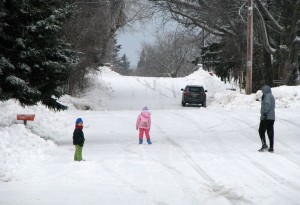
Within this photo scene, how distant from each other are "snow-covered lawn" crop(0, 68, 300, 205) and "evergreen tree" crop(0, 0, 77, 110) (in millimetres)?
1148

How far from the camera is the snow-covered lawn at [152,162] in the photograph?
8.91 meters

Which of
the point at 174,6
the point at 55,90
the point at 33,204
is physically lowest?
the point at 33,204

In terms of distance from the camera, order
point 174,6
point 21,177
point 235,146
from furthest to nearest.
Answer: point 174,6, point 235,146, point 21,177

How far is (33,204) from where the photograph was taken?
807 centimetres

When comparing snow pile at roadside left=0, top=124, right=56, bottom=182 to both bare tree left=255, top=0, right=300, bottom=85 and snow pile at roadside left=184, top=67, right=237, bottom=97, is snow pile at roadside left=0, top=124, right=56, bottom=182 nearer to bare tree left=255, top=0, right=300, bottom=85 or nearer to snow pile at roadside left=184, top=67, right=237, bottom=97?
bare tree left=255, top=0, right=300, bottom=85

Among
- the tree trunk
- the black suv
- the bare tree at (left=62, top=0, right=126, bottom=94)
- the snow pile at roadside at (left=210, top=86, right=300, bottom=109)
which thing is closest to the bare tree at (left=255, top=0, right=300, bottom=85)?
the tree trunk

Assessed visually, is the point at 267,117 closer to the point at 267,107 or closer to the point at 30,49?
the point at 267,107

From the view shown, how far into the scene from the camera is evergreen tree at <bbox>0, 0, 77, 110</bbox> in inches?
536

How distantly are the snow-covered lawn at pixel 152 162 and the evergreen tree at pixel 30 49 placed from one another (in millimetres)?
1148

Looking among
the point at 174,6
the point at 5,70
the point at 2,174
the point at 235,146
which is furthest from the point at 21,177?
the point at 174,6

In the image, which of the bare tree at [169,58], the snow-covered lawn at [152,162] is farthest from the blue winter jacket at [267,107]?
the bare tree at [169,58]

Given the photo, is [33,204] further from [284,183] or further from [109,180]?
[284,183]

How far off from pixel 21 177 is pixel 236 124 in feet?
39.0

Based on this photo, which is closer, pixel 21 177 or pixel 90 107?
pixel 21 177
